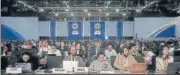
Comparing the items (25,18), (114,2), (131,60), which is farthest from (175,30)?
(131,60)

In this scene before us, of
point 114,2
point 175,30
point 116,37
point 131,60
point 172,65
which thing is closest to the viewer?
point 172,65

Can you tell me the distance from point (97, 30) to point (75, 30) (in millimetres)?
1379

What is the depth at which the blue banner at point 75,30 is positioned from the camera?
25.1 meters

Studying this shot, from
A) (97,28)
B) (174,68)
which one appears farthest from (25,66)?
(97,28)

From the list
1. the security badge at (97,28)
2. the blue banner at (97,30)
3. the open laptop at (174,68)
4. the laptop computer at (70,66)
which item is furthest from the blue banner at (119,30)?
the open laptop at (174,68)

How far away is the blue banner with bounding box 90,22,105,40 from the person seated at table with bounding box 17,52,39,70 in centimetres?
1832

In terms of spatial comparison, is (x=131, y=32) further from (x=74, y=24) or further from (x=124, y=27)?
(x=74, y=24)

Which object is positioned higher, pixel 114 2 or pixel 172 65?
pixel 114 2

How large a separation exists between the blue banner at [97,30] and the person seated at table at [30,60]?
1832cm

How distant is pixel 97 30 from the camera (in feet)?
83.9

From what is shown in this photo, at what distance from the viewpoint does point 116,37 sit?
1075 inches

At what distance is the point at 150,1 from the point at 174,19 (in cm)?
174

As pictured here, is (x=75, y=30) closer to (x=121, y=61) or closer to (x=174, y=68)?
(x=121, y=61)

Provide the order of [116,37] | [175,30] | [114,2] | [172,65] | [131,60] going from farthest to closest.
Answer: [116,37]
[114,2]
[175,30]
[131,60]
[172,65]
